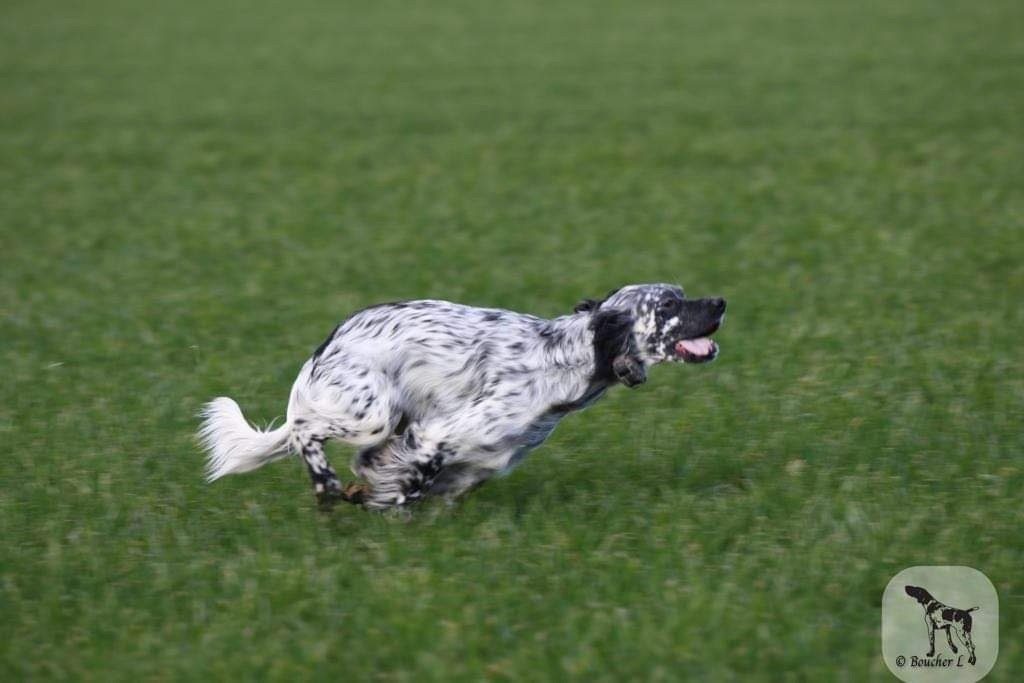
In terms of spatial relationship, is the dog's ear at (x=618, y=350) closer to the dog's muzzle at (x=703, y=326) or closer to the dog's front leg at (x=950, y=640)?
the dog's muzzle at (x=703, y=326)

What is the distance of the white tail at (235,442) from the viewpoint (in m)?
5.93

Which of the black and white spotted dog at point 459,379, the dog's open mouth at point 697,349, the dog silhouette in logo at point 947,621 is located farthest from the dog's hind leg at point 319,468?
the dog silhouette in logo at point 947,621

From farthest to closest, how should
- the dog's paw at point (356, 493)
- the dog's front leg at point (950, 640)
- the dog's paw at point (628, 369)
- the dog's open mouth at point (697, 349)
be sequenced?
the dog's paw at point (356, 493) → the dog's paw at point (628, 369) → the dog's open mouth at point (697, 349) → the dog's front leg at point (950, 640)

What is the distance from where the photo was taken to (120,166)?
15.3 metres

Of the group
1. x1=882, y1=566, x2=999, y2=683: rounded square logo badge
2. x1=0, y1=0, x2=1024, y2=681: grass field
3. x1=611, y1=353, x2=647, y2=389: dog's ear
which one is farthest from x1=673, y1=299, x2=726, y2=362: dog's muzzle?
x1=882, y1=566, x2=999, y2=683: rounded square logo badge

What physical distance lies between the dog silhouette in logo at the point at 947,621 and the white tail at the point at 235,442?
2649 millimetres

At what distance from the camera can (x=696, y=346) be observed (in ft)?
18.5

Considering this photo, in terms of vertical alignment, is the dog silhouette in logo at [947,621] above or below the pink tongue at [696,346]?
below

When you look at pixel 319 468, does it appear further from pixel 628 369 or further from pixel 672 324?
pixel 672 324

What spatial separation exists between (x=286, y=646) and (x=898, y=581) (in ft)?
7.20

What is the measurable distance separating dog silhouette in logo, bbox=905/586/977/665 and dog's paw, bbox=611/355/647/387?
1.43 metres

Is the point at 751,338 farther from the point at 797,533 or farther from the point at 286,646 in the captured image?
the point at 286,646

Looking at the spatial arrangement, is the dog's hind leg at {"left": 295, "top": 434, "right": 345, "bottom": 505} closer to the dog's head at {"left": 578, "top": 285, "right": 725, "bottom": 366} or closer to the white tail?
the white tail

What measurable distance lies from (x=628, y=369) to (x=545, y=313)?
382cm
